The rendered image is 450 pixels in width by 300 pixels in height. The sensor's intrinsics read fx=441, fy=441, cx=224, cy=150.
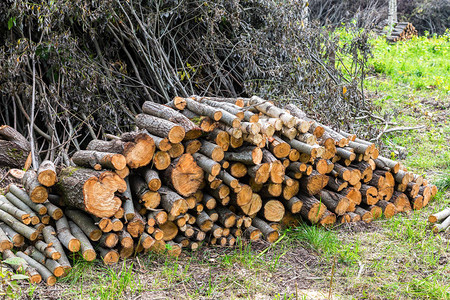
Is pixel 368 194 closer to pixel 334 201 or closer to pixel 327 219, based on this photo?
pixel 334 201

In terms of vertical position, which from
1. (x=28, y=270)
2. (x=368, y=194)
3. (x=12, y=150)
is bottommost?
(x=12, y=150)

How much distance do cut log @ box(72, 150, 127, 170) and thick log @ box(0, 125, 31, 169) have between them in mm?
1812

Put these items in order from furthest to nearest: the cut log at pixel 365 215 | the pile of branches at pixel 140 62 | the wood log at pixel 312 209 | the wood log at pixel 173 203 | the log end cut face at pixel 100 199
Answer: the pile of branches at pixel 140 62 < the cut log at pixel 365 215 < the wood log at pixel 312 209 < the wood log at pixel 173 203 < the log end cut face at pixel 100 199

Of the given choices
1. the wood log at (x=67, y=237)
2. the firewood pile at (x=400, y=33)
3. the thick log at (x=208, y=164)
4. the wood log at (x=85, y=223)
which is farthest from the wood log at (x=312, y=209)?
the firewood pile at (x=400, y=33)

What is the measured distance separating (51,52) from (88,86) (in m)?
0.55

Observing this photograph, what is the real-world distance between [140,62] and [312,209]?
3404mm

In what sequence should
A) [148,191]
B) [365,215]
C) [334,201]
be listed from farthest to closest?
[365,215]
[334,201]
[148,191]

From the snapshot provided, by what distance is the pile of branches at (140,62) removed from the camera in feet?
16.6

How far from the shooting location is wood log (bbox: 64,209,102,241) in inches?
128

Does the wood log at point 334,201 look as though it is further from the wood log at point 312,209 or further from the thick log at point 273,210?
the thick log at point 273,210

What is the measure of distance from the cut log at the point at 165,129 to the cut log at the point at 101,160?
0.39 metres

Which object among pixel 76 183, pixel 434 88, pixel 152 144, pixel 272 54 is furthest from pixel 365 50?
pixel 76 183

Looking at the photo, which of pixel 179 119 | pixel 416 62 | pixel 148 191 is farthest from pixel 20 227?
pixel 416 62

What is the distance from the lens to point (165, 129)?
3.46 meters
